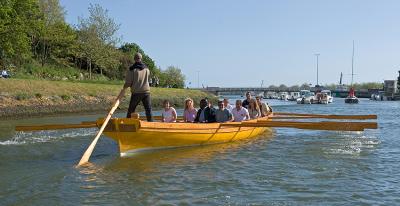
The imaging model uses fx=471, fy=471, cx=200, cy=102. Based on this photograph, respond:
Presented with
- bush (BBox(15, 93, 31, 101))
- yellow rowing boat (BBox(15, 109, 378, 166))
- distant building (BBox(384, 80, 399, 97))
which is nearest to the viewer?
yellow rowing boat (BBox(15, 109, 378, 166))

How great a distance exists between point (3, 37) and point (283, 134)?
3030 cm

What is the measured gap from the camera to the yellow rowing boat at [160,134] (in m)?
13.2

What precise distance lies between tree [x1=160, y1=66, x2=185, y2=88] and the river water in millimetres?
76757

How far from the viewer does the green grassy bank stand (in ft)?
108

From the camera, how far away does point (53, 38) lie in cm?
5553

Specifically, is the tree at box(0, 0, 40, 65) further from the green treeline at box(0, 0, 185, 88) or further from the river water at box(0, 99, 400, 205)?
the river water at box(0, 99, 400, 205)

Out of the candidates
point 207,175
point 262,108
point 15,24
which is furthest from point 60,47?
point 207,175

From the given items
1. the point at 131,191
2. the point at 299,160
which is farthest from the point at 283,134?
the point at 131,191

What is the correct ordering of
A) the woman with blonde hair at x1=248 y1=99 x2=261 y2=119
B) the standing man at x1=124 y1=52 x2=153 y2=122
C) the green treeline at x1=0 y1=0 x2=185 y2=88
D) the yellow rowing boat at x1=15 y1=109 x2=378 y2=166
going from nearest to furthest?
1. the yellow rowing boat at x1=15 y1=109 x2=378 y2=166
2. the standing man at x1=124 y1=52 x2=153 y2=122
3. the woman with blonde hair at x1=248 y1=99 x2=261 y2=119
4. the green treeline at x1=0 y1=0 x2=185 y2=88

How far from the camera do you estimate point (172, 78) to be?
101 m

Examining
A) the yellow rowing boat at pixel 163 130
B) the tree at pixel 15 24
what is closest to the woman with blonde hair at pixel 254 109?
the yellow rowing boat at pixel 163 130

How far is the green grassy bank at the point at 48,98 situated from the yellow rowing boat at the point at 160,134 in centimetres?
1959

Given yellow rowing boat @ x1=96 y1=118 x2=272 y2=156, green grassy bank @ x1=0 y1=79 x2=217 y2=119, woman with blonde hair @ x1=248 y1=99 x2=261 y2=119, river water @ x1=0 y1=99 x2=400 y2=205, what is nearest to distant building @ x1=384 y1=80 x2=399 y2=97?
green grassy bank @ x1=0 y1=79 x2=217 y2=119

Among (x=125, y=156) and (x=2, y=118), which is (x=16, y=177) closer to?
(x=125, y=156)
